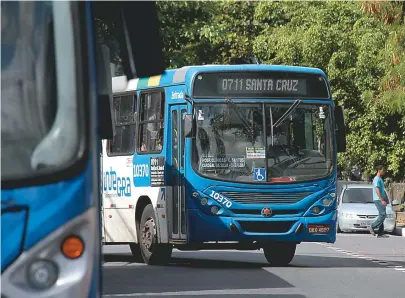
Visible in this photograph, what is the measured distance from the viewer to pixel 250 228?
18.0 meters

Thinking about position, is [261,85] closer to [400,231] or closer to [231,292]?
[231,292]

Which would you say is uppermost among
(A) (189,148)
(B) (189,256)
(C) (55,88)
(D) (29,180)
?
(C) (55,88)

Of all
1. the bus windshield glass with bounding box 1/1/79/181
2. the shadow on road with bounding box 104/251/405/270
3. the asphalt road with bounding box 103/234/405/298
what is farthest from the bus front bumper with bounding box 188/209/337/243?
the bus windshield glass with bounding box 1/1/79/181

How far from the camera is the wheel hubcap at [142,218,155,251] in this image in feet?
61.6

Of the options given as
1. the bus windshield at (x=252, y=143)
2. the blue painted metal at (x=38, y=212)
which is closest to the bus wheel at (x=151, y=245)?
the bus windshield at (x=252, y=143)

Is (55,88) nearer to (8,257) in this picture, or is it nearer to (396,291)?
(8,257)

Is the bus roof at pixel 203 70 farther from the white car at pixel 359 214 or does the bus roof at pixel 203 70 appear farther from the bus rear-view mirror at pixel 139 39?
the white car at pixel 359 214

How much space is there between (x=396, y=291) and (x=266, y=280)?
6.92 feet

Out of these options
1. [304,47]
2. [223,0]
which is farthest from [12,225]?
[223,0]

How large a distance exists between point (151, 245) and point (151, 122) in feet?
6.41

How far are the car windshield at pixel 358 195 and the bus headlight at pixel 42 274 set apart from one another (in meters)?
29.7

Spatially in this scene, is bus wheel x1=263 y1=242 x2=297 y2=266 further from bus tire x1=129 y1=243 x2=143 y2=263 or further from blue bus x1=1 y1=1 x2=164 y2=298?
blue bus x1=1 y1=1 x2=164 y2=298

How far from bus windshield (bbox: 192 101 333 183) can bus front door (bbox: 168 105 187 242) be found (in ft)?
1.04

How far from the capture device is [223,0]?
156ft
